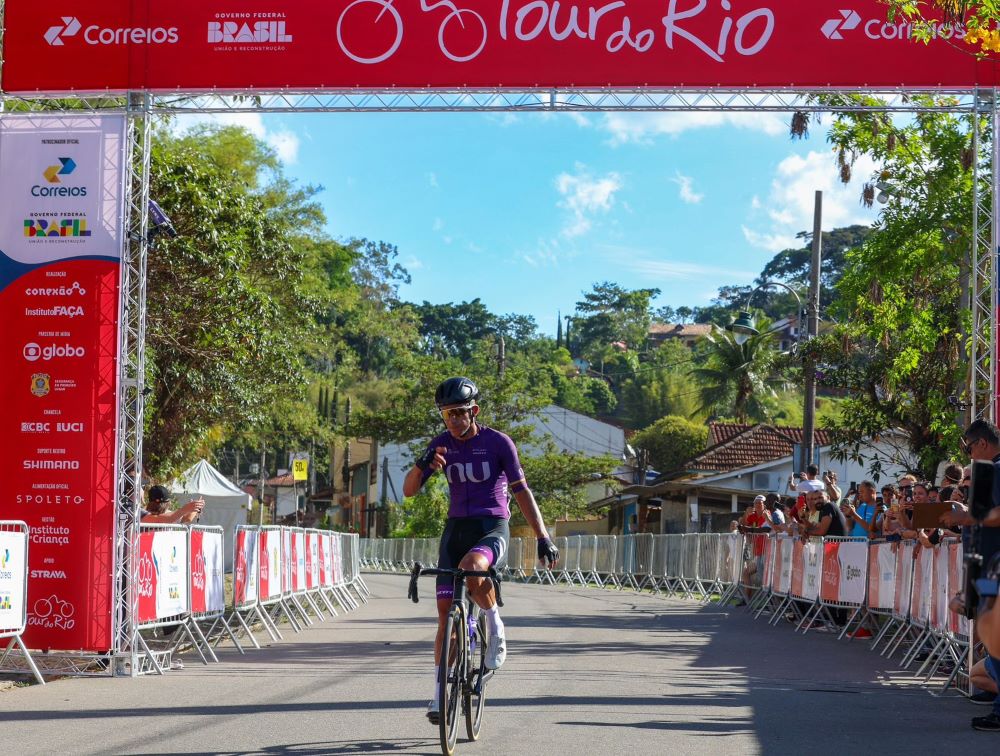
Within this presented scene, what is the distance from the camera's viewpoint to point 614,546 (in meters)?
37.7

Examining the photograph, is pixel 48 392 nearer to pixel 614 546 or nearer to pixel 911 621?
pixel 911 621

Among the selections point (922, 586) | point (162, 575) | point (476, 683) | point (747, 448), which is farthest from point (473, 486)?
point (747, 448)

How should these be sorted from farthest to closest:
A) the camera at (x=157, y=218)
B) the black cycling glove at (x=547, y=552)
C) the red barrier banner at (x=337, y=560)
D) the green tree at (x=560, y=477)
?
1. the green tree at (x=560, y=477)
2. the red barrier banner at (x=337, y=560)
3. the camera at (x=157, y=218)
4. the black cycling glove at (x=547, y=552)

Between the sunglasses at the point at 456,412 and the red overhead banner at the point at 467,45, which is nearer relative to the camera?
the sunglasses at the point at 456,412

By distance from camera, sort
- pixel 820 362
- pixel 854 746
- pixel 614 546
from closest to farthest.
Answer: pixel 854 746 → pixel 820 362 → pixel 614 546

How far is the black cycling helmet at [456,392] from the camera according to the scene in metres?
7.88

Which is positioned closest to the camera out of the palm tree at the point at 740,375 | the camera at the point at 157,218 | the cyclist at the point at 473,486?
the cyclist at the point at 473,486

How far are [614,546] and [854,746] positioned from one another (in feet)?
97.7

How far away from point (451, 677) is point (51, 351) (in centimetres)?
636

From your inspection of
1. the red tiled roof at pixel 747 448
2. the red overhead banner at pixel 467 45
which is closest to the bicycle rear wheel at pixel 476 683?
the red overhead banner at pixel 467 45

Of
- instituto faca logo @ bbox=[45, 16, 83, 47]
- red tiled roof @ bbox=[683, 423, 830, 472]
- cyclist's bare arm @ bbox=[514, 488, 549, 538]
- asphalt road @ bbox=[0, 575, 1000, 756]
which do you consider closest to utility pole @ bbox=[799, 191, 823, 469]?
asphalt road @ bbox=[0, 575, 1000, 756]

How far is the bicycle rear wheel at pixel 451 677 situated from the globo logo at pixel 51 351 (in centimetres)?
603

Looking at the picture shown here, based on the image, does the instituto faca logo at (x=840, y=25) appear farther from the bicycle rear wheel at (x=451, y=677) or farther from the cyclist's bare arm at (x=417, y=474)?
the bicycle rear wheel at (x=451, y=677)

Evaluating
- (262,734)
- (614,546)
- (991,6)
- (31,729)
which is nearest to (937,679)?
(991,6)
